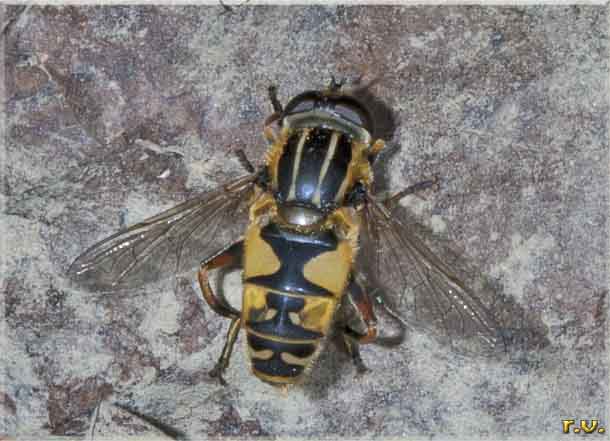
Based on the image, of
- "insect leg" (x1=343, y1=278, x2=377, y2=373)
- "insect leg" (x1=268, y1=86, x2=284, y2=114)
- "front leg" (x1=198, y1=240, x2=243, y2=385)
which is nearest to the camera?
"insect leg" (x1=343, y1=278, x2=377, y2=373)

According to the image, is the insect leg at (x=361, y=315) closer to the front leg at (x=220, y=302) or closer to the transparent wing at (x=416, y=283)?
the transparent wing at (x=416, y=283)

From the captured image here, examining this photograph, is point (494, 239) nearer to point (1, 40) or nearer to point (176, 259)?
point (176, 259)

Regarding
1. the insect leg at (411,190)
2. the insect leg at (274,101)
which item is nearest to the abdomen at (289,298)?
the insect leg at (411,190)

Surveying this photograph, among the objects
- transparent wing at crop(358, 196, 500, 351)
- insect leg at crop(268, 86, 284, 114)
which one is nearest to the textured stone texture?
insect leg at crop(268, 86, 284, 114)

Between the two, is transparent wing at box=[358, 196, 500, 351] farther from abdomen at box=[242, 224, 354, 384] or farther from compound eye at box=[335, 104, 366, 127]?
compound eye at box=[335, 104, 366, 127]

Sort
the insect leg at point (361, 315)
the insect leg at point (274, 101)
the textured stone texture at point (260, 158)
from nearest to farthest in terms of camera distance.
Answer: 1. the insect leg at point (361, 315)
2. the textured stone texture at point (260, 158)
3. the insect leg at point (274, 101)

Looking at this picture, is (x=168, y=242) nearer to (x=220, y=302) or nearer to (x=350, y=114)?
(x=220, y=302)
